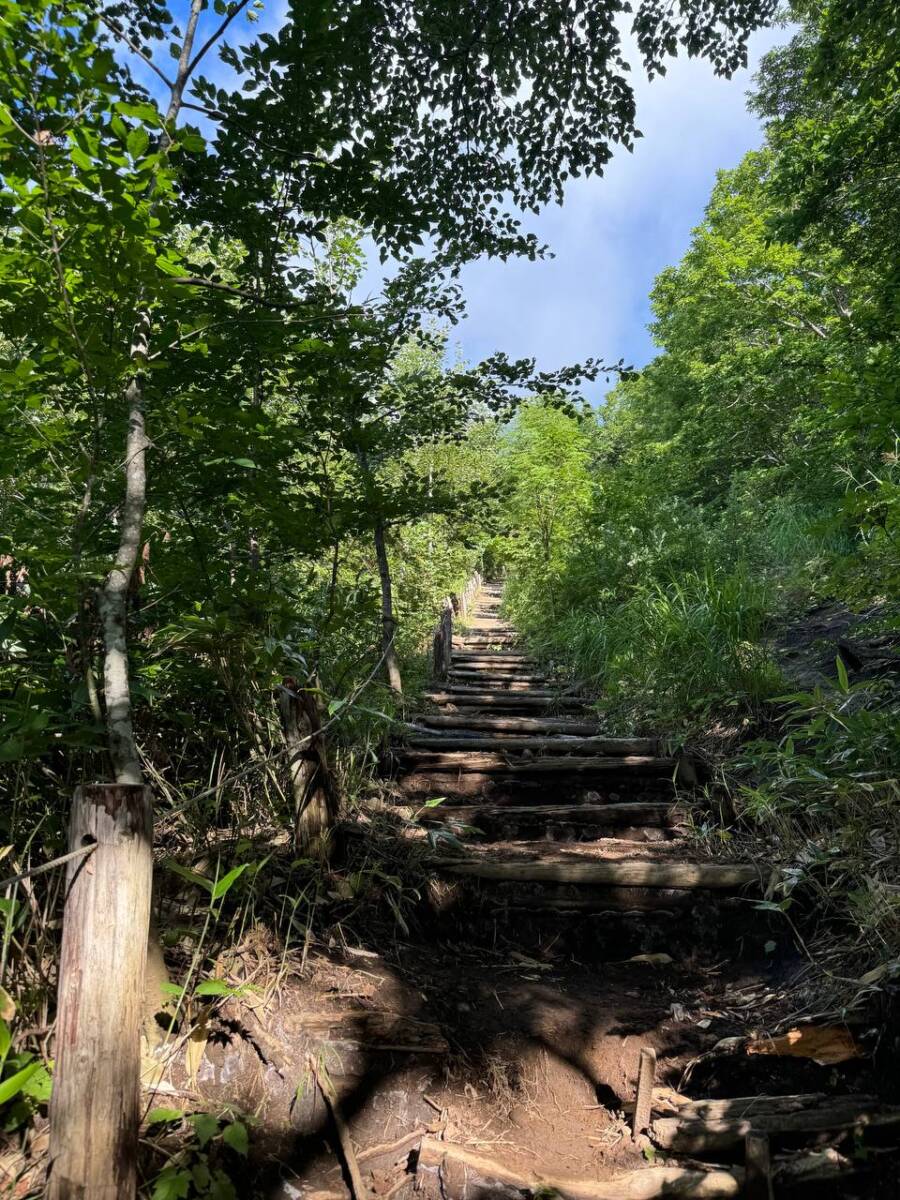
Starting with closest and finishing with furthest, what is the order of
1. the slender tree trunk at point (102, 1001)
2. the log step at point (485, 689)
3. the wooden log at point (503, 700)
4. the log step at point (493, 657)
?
the slender tree trunk at point (102, 1001), the wooden log at point (503, 700), the log step at point (485, 689), the log step at point (493, 657)

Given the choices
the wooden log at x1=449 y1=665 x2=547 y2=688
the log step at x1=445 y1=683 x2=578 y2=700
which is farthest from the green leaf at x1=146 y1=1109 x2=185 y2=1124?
the wooden log at x1=449 y1=665 x2=547 y2=688

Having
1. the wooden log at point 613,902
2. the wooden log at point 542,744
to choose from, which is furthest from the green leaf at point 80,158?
the wooden log at point 542,744

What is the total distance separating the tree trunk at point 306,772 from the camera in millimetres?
2467

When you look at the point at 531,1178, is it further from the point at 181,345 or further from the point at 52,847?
the point at 181,345

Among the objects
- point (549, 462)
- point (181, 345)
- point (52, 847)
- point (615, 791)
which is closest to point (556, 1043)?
point (52, 847)

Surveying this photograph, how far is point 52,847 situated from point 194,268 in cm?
185

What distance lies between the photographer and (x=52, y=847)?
1759 mm

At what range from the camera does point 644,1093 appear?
1830 millimetres

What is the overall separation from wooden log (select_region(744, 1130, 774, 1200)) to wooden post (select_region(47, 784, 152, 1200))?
4.68 ft

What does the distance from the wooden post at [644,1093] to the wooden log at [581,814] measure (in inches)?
66.0

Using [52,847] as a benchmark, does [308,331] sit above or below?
above

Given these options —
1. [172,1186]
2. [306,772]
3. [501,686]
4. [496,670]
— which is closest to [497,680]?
[501,686]

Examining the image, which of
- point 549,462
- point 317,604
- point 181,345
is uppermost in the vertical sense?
point 549,462

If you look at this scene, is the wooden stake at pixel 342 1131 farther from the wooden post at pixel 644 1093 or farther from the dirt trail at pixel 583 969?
the wooden post at pixel 644 1093
